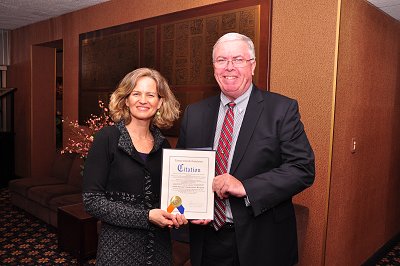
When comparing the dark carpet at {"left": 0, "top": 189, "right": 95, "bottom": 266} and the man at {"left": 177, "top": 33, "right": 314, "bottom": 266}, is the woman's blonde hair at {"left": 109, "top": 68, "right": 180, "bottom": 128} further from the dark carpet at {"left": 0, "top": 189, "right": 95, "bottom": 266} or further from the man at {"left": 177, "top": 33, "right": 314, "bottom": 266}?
the dark carpet at {"left": 0, "top": 189, "right": 95, "bottom": 266}

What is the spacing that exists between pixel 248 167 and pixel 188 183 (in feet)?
0.87

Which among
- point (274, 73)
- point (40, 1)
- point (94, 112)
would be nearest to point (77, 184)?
point (94, 112)

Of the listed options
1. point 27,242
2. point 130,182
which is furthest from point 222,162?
point 27,242

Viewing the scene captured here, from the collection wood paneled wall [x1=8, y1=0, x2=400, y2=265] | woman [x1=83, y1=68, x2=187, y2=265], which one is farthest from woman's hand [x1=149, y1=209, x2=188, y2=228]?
wood paneled wall [x1=8, y1=0, x2=400, y2=265]

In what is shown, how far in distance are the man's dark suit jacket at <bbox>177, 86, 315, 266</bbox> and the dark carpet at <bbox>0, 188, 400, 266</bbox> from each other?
2.43 m

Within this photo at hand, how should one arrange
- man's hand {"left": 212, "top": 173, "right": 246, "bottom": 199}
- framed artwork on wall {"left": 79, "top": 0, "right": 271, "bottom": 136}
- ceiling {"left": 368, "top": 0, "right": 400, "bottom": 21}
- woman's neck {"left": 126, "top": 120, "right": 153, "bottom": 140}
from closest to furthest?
man's hand {"left": 212, "top": 173, "right": 246, "bottom": 199}
woman's neck {"left": 126, "top": 120, "right": 153, "bottom": 140}
framed artwork on wall {"left": 79, "top": 0, "right": 271, "bottom": 136}
ceiling {"left": 368, "top": 0, "right": 400, "bottom": 21}

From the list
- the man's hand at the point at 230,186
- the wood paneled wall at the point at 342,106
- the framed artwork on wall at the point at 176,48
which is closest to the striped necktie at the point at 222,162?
the man's hand at the point at 230,186

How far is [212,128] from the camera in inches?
69.6

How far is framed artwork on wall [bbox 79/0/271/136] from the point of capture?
309 centimetres

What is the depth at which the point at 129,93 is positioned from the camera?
1723 mm

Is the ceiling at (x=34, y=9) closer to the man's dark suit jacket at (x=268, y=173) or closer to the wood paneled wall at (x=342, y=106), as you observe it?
the wood paneled wall at (x=342, y=106)

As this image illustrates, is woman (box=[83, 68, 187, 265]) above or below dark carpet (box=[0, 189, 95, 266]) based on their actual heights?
above

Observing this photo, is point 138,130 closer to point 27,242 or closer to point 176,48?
point 176,48

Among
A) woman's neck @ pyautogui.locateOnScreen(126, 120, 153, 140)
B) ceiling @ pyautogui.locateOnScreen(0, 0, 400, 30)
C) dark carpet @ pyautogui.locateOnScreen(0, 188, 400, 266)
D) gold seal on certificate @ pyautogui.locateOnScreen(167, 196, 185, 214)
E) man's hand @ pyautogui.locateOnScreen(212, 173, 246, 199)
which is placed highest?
ceiling @ pyautogui.locateOnScreen(0, 0, 400, 30)
